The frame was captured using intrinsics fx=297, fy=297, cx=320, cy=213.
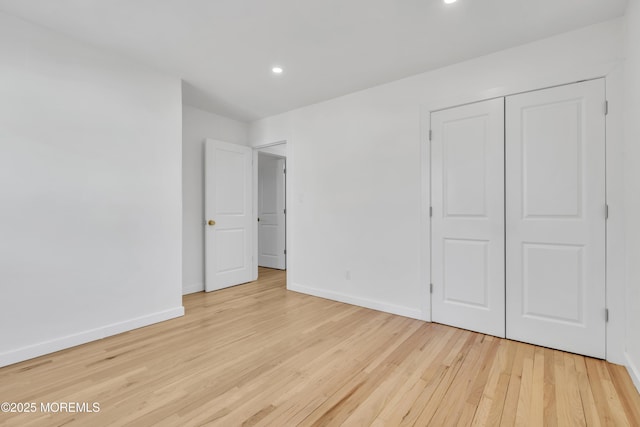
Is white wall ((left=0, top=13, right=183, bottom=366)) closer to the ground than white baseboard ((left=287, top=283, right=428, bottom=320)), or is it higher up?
higher up

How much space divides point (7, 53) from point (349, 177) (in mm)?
3057

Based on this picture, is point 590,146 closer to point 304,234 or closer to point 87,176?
point 304,234

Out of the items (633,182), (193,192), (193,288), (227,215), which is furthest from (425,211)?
(193,288)

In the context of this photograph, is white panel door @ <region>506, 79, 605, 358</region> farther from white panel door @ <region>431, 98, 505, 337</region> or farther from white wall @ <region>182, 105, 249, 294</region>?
white wall @ <region>182, 105, 249, 294</region>

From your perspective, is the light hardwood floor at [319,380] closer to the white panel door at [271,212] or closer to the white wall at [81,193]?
the white wall at [81,193]

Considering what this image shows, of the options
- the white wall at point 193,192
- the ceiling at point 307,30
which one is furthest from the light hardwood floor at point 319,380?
the ceiling at point 307,30

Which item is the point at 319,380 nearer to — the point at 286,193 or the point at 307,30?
the point at 307,30

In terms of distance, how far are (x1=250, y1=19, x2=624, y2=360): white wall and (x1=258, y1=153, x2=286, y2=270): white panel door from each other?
1588mm

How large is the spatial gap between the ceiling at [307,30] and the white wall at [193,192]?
1010 mm

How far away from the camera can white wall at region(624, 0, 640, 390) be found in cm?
184

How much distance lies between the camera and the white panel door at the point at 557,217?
2.21 m

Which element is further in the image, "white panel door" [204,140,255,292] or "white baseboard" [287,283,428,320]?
"white panel door" [204,140,255,292]

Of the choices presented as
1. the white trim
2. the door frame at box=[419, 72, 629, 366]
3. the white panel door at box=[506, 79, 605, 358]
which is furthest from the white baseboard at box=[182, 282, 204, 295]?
the door frame at box=[419, 72, 629, 366]

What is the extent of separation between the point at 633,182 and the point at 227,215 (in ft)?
13.6
